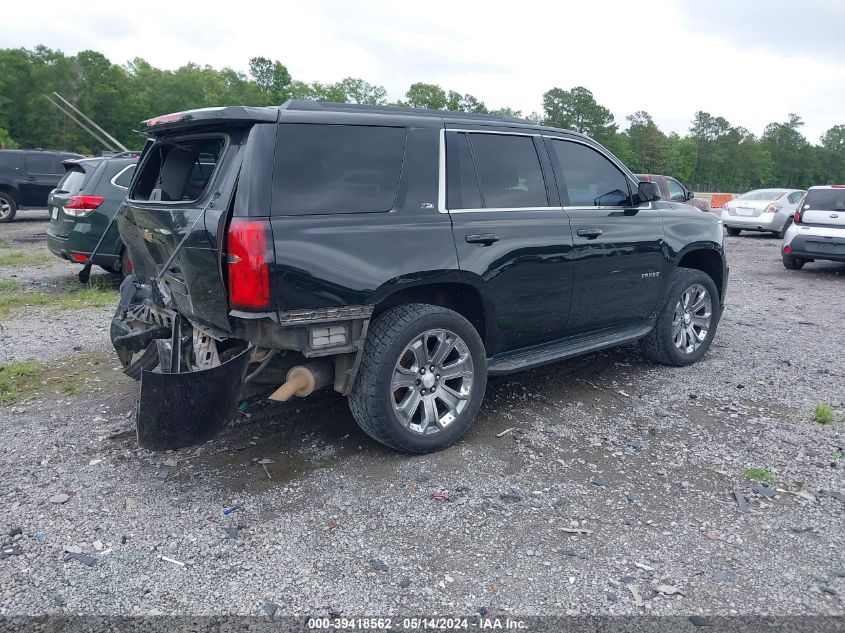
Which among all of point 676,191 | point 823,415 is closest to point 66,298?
point 823,415

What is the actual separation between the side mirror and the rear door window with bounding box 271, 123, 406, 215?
7.35 ft

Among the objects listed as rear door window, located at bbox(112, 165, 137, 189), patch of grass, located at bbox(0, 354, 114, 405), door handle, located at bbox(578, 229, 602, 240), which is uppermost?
rear door window, located at bbox(112, 165, 137, 189)

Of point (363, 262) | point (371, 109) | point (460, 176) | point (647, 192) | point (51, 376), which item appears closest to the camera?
point (363, 262)

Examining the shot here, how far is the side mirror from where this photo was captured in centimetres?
525

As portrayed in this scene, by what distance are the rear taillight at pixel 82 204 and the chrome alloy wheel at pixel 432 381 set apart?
6069mm

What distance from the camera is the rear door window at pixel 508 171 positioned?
14.1 ft

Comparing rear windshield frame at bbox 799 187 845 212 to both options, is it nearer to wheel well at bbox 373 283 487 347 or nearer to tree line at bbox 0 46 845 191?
wheel well at bbox 373 283 487 347

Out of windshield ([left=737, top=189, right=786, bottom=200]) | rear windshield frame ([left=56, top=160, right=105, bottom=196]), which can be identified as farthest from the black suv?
windshield ([left=737, top=189, right=786, bottom=200])

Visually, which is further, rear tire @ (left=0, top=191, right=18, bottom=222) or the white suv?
rear tire @ (left=0, top=191, right=18, bottom=222)

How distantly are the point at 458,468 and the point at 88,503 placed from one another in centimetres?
197

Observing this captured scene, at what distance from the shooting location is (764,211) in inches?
709

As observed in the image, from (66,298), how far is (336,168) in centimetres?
619

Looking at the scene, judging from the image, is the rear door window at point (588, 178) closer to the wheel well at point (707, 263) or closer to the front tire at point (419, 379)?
the wheel well at point (707, 263)

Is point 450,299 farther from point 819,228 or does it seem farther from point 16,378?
point 819,228
